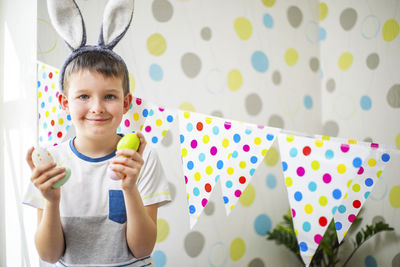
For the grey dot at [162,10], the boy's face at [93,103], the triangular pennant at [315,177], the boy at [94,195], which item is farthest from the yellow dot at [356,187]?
the grey dot at [162,10]

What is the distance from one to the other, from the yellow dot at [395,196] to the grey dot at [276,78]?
925 millimetres

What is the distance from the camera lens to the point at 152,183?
124cm

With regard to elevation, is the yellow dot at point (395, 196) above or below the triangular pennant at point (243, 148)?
below

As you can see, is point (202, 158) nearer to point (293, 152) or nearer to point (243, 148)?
point (243, 148)

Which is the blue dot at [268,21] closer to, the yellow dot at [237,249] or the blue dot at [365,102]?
the blue dot at [365,102]

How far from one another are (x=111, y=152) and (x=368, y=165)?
0.84 meters

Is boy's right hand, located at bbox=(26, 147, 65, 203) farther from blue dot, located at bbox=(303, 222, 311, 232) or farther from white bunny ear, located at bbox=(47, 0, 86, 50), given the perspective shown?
blue dot, located at bbox=(303, 222, 311, 232)

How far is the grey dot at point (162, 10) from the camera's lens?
73.8 inches

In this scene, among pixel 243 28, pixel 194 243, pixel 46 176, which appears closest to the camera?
pixel 46 176

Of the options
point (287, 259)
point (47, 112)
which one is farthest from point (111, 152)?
point (287, 259)

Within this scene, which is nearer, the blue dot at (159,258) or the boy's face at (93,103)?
the boy's face at (93,103)

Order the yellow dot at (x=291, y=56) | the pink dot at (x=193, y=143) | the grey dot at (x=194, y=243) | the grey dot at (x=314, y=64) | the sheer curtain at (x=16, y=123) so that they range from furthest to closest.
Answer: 1. the grey dot at (x=314, y=64)
2. the yellow dot at (x=291, y=56)
3. the grey dot at (x=194, y=243)
4. the sheer curtain at (x=16, y=123)
5. the pink dot at (x=193, y=143)

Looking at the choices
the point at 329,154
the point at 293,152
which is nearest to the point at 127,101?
the point at 293,152

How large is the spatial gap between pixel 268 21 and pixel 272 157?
861 mm
